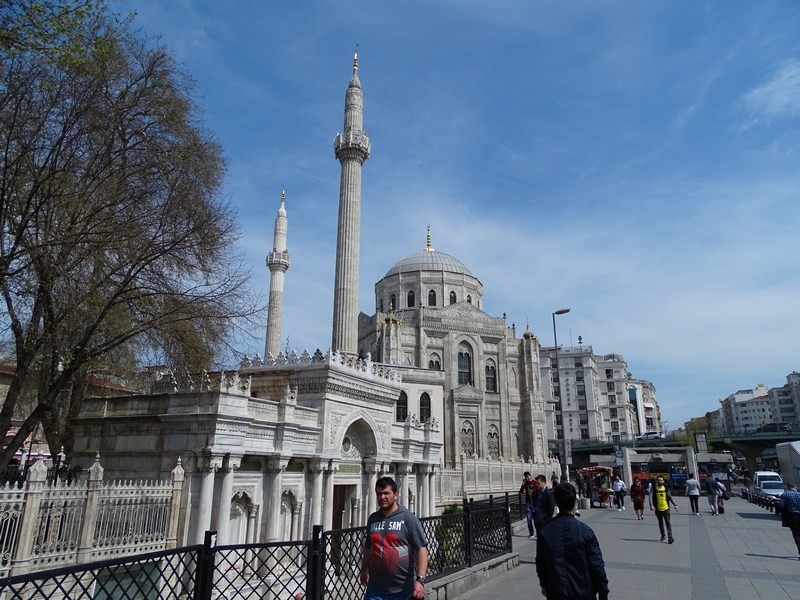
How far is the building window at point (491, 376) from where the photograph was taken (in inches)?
1657

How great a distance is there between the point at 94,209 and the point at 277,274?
2176 cm

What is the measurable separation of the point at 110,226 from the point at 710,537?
15.0 meters

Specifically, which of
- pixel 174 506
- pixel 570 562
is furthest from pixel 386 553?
pixel 174 506

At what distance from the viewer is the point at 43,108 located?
32.5 ft

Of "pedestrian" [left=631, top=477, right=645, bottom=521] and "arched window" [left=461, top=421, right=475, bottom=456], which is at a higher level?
"arched window" [left=461, top=421, right=475, bottom=456]

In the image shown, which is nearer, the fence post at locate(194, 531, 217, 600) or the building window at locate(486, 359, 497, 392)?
the fence post at locate(194, 531, 217, 600)

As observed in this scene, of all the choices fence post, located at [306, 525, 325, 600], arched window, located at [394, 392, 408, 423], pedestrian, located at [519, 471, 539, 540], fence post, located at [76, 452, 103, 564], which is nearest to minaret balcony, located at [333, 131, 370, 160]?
arched window, located at [394, 392, 408, 423]

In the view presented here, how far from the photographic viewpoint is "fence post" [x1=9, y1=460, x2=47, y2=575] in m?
8.12

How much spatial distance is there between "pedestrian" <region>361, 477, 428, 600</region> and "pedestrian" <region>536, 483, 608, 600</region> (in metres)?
1.00

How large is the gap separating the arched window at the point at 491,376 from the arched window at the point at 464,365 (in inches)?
61.5

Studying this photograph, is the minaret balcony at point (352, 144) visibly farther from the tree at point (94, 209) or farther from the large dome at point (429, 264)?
the large dome at point (429, 264)

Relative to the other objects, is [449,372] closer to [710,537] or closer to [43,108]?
[710,537]

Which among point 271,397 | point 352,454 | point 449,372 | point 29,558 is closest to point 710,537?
point 352,454

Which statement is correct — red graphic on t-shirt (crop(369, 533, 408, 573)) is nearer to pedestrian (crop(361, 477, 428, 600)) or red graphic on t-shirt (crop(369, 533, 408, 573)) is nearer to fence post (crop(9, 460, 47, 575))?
pedestrian (crop(361, 477, 428, 600))
